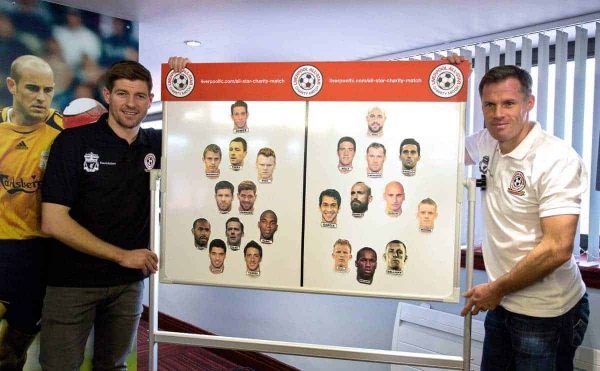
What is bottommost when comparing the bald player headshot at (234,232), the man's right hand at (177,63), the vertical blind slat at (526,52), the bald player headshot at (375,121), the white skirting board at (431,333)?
the white skirting board at (431,333)

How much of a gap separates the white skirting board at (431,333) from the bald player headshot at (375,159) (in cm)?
111

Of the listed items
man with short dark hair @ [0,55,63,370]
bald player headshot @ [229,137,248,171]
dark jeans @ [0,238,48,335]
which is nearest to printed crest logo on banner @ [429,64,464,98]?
bald player headshot @ [229,137,248,171]

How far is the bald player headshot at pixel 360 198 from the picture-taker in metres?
1.82

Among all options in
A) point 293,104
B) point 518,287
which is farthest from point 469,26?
point 518,287

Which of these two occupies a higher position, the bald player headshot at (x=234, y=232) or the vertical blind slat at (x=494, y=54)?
the vertical blind slat at (x=494, y=54)

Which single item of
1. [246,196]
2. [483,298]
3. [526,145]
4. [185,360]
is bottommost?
[185,360]

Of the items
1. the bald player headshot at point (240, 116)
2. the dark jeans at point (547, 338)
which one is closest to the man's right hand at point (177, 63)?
the bald player headshot at point (240, 116)

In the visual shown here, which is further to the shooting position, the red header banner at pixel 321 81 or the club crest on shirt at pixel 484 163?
the club crest on shirt at pixel 484 163

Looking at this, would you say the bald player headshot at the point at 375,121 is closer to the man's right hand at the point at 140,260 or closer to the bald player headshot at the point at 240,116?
the bald player headshot at the point at 240,116

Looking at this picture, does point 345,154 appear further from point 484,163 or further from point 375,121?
point 484,163

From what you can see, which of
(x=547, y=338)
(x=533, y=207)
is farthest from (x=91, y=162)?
(x=547, y=338)

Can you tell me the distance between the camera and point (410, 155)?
1.79 m

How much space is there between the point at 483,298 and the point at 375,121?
2.53 feet

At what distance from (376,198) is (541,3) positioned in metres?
1.20
